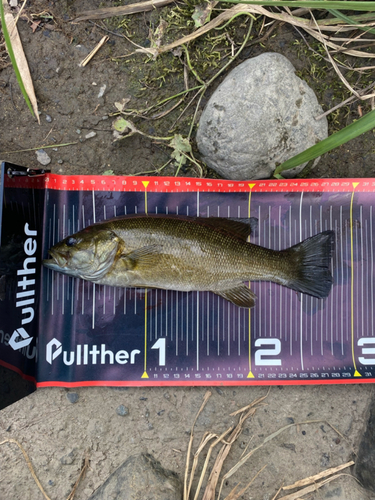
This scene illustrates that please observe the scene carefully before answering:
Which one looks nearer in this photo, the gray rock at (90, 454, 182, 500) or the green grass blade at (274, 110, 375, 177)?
the green grass blade at (274, 110, 375, 177)

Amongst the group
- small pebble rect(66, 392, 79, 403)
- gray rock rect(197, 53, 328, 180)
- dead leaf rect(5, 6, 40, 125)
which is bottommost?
small pebble rect(66, 392, 79, 403)

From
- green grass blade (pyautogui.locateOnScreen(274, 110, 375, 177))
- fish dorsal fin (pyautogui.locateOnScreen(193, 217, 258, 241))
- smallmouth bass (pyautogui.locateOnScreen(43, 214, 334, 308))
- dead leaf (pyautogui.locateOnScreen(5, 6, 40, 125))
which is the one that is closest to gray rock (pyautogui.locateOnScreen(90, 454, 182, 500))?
smallmouth bass (pyautogui.locateOnScreen(43, 214, 334, 308))

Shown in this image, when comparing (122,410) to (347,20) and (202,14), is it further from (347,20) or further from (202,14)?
(347,20)

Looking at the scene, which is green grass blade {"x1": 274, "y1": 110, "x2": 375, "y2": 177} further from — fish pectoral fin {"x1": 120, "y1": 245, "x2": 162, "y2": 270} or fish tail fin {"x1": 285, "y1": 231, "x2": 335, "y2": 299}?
fish pectoral fin {"x1": 120, "y1": 245, "x2": 162, "y2": 270}

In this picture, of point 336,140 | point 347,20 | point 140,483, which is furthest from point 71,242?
point 347,20

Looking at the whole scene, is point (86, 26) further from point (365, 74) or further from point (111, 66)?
point (365, 74)

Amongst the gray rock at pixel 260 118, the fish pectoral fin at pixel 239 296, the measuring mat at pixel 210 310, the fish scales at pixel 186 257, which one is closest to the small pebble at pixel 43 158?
the measuring mat at pixel 210 310

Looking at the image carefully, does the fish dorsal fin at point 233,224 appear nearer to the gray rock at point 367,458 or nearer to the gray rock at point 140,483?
the gray rock at point 367,458
